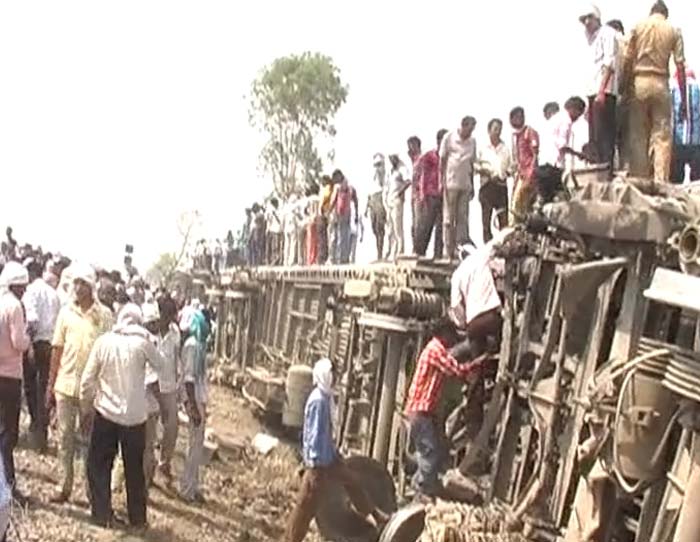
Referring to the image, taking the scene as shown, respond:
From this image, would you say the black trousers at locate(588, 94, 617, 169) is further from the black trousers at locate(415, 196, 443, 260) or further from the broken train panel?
the black trousers at locate(415, 196, 443, 260)

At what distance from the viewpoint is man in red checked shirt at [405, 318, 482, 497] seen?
36.6 ft

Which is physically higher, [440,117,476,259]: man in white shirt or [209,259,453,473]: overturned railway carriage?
[440,117,476,259]: man in white shirt

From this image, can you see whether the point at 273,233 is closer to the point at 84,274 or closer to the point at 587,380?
the point at 84,274


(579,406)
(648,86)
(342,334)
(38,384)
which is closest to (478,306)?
(648,86)

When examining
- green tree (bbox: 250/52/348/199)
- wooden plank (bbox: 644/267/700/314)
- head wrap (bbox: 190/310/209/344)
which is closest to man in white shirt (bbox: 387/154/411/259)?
head wrap (bbox: 190/310/209/344)

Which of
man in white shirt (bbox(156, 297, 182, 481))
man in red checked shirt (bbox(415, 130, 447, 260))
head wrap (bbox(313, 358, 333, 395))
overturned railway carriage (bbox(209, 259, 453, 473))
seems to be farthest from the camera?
man in red checked shirt (bbox(415, 130, 447, 260))

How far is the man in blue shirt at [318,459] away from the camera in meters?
11.5

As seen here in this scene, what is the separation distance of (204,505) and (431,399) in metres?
3.69

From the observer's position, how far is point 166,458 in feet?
46.9

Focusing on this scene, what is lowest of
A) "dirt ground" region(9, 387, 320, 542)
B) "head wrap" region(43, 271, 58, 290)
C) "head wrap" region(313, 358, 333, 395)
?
"dirt ground" region(9, 387, 320, 542)

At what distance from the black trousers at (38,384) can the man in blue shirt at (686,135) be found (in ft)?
21.3

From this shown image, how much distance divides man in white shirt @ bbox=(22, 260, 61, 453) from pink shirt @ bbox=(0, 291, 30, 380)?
2.28 meters

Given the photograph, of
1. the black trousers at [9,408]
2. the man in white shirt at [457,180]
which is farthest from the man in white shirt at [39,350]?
the man in white shirt at [457,180]

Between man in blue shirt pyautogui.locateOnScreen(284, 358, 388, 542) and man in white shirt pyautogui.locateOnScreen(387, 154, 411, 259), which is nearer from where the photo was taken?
man in blue shirt pyautogui.locateOnScreen(284, 358, 388, 542)
